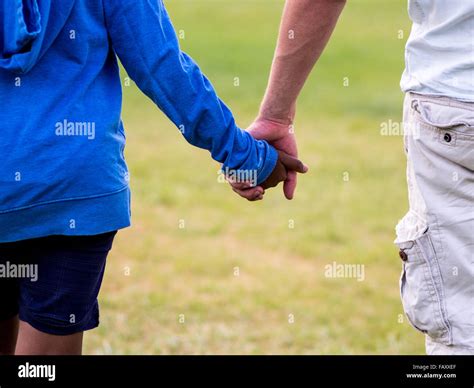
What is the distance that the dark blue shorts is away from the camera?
2.59 metres

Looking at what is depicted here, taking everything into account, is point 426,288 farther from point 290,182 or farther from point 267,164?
point 290,182

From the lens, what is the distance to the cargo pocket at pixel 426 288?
2.68 metres

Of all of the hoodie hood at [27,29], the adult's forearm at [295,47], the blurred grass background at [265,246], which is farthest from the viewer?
the blurred grass background at [265,246]

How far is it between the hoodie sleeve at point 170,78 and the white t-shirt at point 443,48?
554 millimetres

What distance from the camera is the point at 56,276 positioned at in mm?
2613

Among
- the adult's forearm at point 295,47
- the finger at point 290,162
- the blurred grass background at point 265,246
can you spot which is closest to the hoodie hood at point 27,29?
the adult's forearm at point 295,47

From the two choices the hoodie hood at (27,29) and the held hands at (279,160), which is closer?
the hoodie hood at (27,29)

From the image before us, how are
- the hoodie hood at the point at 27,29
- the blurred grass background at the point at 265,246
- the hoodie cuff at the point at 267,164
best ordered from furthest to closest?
the blurred grass background at the point at 265,246 → the hoodie cuff at the point at 267,164 → the hoodie hood at the point at 27,29

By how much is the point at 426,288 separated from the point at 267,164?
638 mm

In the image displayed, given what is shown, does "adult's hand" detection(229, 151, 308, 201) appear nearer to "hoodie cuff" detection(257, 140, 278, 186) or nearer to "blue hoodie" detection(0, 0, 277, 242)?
"hoodie cuff" detection(257, 140, 278, 186)

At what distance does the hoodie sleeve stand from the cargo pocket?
56 cm

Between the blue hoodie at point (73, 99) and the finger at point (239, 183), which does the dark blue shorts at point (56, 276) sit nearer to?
the blue hoodie at point (73, 99)

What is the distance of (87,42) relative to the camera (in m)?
2.46

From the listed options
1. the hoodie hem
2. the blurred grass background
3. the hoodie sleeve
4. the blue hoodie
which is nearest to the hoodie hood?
the blue hoodie
